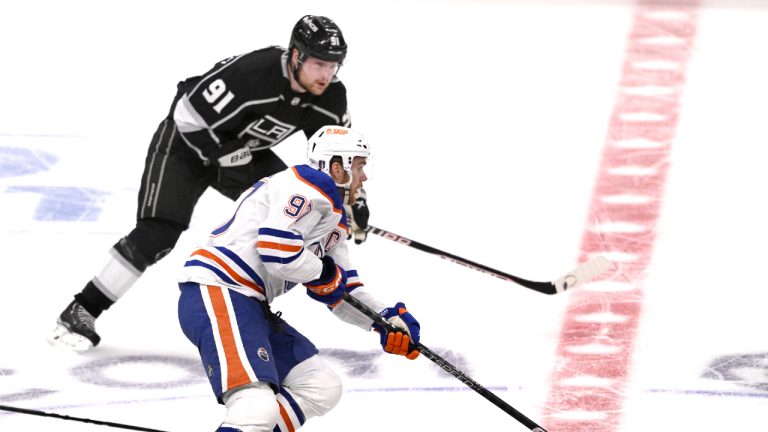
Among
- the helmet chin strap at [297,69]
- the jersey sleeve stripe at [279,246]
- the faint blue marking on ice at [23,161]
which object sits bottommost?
the faint blue marking on ice at [23,161]

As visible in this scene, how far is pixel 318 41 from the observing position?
480cm

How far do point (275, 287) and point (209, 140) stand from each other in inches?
37.8

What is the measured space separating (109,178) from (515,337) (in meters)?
1.91

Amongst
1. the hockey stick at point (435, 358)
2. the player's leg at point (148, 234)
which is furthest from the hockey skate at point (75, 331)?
the hockey stick at point (435, 358)

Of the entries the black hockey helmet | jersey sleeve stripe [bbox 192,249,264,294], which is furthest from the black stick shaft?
jersey sleeve stripe [bbox 192,249,264,294]

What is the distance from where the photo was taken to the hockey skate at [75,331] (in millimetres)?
5074

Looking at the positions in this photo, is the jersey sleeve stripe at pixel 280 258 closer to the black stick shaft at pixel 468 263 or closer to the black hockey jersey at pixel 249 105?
the black hockey jersey at pixel 249 105

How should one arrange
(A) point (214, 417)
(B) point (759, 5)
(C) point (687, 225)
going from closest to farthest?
(A) point (214, 417), (C) point (687, 225), (B) point (759, 5)

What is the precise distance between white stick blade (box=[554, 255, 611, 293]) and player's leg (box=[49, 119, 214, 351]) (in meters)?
1.28

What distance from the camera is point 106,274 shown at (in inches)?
200

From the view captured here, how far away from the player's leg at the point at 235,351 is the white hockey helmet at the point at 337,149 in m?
0.41

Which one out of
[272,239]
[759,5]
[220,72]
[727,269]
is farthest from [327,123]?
[759,5]

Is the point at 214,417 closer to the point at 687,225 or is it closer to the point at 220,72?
the point at 220,72

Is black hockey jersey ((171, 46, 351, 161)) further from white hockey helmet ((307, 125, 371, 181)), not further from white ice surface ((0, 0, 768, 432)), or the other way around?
white hockey helmet ((307, 125, 371, 181))
